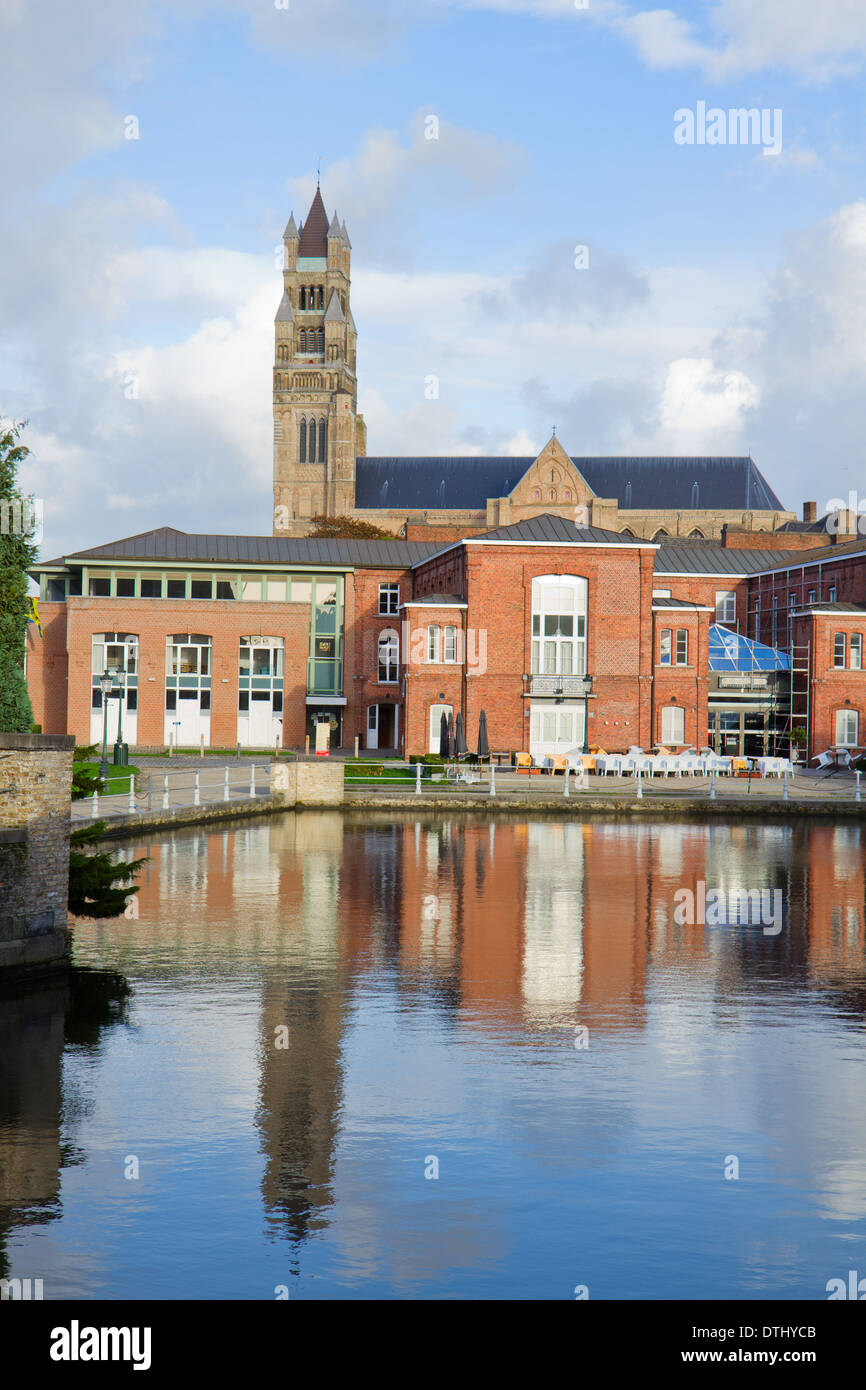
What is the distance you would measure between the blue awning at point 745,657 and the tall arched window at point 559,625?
36.5 feet

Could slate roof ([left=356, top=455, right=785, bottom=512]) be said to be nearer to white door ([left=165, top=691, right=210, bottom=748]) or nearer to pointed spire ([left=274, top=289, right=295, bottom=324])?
pointed spire ([left=274, top=289, right=295, bottom=324])

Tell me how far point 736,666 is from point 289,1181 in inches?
2283

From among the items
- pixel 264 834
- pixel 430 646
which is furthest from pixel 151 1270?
pixel 430 646

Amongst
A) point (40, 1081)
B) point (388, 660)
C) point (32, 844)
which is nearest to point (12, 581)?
point (32, 844)

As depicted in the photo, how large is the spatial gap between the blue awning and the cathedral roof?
7437 centimetres

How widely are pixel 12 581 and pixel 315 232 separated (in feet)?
385

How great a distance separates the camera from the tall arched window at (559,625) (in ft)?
182

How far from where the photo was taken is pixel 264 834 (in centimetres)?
3080

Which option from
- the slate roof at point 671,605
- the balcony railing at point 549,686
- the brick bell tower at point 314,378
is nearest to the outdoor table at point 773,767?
the balcony railing at point 549,686

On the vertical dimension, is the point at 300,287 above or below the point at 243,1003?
above

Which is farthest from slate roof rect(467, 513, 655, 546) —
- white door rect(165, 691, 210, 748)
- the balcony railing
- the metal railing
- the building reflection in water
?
the building reflection in water

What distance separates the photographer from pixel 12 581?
1430 cm

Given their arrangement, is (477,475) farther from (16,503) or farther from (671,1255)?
(671,1255)

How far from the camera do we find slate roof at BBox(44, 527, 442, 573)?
6425cm
